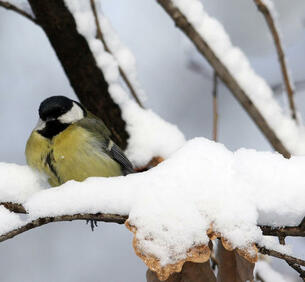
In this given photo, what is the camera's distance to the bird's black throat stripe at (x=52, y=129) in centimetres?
202

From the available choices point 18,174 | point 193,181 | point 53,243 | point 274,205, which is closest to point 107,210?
point 193,181

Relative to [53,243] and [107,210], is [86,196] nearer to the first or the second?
[107,210]

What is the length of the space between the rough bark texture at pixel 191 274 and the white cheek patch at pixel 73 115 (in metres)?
1.28

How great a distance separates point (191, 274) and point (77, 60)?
1236 millimetres

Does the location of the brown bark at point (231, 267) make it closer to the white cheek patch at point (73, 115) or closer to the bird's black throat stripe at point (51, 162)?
the bird's black throat stripe at point (51, 162)

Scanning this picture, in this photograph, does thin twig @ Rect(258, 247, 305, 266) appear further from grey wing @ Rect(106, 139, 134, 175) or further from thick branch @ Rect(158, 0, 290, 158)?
grey wing @ Rect(106, 139, 134, 175)

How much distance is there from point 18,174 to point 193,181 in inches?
20.1

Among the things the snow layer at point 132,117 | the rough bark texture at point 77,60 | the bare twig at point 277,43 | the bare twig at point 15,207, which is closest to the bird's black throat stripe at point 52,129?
the rough bark texture at point 77,60

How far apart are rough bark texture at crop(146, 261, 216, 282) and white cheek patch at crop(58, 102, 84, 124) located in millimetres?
1277

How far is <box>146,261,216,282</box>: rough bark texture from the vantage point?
92 centimetres

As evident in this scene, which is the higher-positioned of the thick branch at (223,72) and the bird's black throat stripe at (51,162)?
the thick branch at (223,72)

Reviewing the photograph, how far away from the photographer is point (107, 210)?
3.15 feet

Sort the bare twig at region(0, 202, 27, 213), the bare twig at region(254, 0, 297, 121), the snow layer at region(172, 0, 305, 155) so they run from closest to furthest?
1. the bare twig at region(0, 202, 27, 213)
2. the bare twig at region(254, 0, 297, 121)
3. the snow layer at region(172, 0, 305, 155)

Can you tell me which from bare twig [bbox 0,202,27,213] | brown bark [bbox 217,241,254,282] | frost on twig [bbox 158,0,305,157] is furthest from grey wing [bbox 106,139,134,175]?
brown bark [bbox 217,241,254,282]
